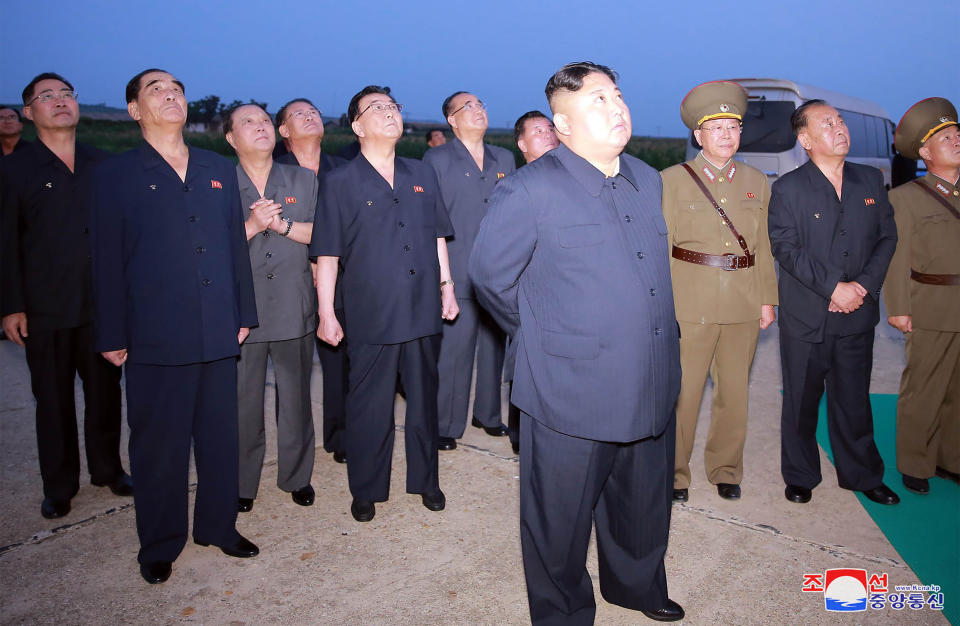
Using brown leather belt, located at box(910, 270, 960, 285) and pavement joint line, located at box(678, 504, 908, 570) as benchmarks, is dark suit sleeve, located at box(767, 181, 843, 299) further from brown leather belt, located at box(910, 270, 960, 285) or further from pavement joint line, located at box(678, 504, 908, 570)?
pavement joint line, located at box(678, 504, 908, 570)

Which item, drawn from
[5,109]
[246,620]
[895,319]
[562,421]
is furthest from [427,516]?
[5,109]

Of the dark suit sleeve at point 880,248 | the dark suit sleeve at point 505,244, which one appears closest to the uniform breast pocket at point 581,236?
the dark suit sleeve at point 505,244

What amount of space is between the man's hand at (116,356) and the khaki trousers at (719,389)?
262 centimetres

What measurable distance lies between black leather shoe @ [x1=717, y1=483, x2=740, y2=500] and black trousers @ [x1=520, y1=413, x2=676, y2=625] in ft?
4.29

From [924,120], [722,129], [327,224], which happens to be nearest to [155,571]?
[327,224]

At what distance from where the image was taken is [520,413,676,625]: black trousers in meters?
2.77

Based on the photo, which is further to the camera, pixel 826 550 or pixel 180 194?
pixel 826 550

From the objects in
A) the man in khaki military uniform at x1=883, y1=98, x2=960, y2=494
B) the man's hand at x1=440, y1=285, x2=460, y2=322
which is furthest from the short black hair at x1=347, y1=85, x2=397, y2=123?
the man in khaki military uniform at x1=883, y1=98, x2=960, y2=494

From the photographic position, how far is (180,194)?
3293 millimetres

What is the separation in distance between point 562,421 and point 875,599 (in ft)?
5.33

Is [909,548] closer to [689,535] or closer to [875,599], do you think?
[875,599]

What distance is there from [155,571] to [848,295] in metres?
3.49

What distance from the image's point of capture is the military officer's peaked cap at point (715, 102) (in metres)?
3.86

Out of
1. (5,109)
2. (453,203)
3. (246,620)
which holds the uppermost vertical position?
(5,109)
